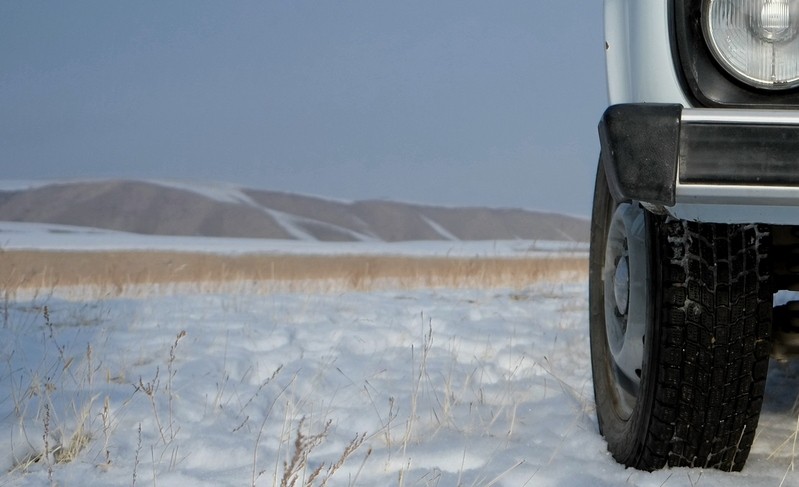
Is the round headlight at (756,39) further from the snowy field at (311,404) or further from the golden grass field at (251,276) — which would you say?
the golden grass field at (251,276)

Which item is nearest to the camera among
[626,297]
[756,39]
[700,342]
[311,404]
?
[756,39]

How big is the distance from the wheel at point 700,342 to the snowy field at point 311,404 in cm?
9

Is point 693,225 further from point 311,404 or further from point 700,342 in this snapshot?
point 311,404

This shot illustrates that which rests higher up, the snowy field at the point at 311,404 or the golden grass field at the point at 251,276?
the snowy field at the point at 311,404

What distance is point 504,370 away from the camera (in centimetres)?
310

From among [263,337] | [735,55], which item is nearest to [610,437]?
[735,55]

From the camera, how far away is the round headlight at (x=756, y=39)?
4.62 ft

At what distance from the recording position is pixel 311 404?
2.46m

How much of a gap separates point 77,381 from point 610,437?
1.66 m

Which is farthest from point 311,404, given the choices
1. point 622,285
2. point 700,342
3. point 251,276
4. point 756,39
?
point 251,276

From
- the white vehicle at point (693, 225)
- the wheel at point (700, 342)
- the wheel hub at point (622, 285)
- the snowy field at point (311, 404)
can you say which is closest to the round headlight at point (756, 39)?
the white vehicle at point (693, 225)

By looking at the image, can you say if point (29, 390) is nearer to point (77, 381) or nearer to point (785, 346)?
point (77, 381)

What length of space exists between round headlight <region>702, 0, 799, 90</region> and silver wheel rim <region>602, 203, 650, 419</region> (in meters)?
0.46

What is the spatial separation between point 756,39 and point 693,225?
423 millimetres
